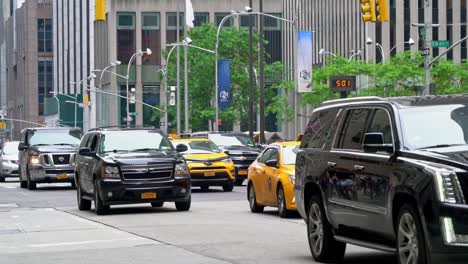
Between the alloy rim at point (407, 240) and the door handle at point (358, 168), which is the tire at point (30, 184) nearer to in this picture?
the door handle at point (358, 168)

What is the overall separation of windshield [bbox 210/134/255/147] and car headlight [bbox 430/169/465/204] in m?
32.6

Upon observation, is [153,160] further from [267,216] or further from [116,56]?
[116,56]

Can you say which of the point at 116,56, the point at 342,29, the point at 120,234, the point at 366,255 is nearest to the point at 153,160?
the point at 120,234

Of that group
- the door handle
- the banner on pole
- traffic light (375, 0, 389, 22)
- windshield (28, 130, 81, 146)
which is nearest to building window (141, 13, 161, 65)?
the banner on pole

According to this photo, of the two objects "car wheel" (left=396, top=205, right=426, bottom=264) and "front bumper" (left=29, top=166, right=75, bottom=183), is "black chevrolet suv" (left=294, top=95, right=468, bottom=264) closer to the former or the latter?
"car wheel" (left=396, top=205, right=426, bottom=264)

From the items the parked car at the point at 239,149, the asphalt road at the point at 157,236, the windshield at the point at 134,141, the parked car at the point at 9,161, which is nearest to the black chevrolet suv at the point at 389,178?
the asphalt road at the point at 157,236

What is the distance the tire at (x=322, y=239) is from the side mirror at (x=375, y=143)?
2.20m

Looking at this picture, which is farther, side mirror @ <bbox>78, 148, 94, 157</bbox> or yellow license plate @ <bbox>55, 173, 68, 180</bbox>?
yellow license plate @ <bbox>55, 173, 68, 180</bbox>

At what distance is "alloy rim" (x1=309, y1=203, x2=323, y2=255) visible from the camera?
48.1 ft

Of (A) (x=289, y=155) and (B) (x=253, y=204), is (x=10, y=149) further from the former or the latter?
(A) (x=289, y=155)

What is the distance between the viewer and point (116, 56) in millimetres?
125688

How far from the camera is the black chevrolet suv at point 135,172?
25.4 meters

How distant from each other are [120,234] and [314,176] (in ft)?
19.7

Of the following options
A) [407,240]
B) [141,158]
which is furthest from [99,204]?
[407,240]
